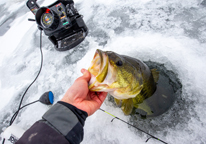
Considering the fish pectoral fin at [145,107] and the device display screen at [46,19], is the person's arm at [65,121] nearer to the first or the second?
the fish pectoral fin at [145,107]

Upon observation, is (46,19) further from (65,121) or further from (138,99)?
(138,99)

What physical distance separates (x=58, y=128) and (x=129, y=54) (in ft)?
5.11

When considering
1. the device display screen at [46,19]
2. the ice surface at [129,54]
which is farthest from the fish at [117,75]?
the device display screen at [46,19]

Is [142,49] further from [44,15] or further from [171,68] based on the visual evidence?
[44,15]

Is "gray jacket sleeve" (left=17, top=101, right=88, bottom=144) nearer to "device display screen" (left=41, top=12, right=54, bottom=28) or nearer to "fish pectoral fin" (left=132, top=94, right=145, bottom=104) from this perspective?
"fish pectoral fin" (left=132, top=94, right=145, bottom=104)

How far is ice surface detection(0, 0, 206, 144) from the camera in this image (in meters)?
1.43

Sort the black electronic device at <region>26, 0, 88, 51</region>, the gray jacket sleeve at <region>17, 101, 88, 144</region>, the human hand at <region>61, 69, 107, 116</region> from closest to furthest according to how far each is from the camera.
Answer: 1. the gray jacket sleeve at <region>17, 101, 88, 144</region>
2. the human hand at <region>61, 69, 107, 116</region>
3. the black electronic device at <region>26, 0, 88, 51</region>

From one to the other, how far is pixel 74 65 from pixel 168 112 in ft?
5.69

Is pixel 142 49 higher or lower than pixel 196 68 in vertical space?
higher

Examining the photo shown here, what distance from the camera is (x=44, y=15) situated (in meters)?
2.04

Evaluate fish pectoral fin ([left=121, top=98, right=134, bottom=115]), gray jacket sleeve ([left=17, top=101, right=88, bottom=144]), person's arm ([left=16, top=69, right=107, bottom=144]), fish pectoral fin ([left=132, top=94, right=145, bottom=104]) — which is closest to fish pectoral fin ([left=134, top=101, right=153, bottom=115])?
fish pectoral fin ([left=132, top=94, right=145, bottom=104])

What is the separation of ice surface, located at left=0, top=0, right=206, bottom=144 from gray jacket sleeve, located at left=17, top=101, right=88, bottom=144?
647mm

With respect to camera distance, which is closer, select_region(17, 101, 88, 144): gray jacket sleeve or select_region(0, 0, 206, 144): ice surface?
select_region(17, 101, 88, 144): gray jacket sleeve

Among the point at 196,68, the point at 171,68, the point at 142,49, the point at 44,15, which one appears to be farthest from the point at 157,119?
the point at 44,15
